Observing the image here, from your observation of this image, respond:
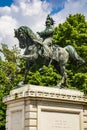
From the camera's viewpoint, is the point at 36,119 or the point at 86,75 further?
the point at 86,75

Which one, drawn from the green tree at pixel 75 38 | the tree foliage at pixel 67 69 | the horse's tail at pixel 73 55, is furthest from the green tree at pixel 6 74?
the horse's tail at pixel 73 55

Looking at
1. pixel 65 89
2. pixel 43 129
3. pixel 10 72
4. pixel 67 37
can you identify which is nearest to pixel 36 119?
pixel 43 129

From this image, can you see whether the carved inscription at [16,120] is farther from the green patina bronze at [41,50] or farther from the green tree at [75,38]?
the green tree at [75,38]

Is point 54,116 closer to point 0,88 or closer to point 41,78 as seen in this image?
point 41,78

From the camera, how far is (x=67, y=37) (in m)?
34.3

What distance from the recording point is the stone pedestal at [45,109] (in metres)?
18.4

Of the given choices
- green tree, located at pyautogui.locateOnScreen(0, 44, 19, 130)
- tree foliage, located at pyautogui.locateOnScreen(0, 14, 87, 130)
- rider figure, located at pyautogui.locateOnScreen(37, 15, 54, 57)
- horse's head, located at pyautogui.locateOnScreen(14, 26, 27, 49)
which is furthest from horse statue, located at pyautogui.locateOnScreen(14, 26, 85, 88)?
green tree, located at pyautogui.locateOnScreen(0, 44, 19, 130)

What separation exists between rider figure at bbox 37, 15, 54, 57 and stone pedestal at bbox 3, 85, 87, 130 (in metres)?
2.07

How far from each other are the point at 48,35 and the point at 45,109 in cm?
435

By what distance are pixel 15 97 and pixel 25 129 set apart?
177cm

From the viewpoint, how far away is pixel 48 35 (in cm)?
2127

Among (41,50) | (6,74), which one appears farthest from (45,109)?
(6,74)

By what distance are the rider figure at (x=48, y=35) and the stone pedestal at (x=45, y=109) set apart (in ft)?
6.80

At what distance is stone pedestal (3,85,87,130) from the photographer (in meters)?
18.4
